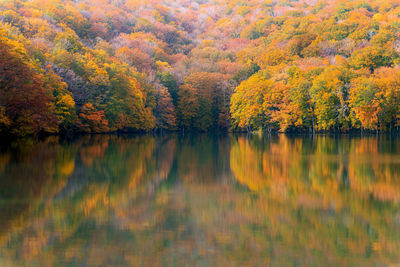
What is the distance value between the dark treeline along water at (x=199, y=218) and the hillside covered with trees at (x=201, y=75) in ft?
70.4

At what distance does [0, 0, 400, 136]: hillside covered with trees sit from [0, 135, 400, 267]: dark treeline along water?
21.5 m

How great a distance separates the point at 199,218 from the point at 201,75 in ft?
229

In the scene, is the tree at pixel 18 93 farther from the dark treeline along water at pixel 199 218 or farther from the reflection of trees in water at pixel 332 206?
the reflection of trees in water at pixel 332 206

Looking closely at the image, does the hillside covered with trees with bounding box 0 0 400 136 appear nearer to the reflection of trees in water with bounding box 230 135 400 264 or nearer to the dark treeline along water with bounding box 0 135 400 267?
the dark treeline along water with bounding box 0 135 400 267

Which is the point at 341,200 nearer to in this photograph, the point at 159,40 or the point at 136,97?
the point at 136,97

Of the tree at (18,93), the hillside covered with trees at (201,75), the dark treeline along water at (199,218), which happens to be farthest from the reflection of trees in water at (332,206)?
the hillside covered with trees at (201,75)

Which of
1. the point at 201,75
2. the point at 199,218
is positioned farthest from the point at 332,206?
the point at 201,75

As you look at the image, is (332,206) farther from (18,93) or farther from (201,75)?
(201,75)

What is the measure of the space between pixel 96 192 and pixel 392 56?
6080 centimetres

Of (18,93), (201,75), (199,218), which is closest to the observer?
(199,218)

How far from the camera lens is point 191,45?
116m

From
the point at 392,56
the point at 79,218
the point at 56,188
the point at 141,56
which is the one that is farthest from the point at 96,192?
the point at 141,56

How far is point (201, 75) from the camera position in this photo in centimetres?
7712

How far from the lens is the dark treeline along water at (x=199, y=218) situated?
6.11 metres
